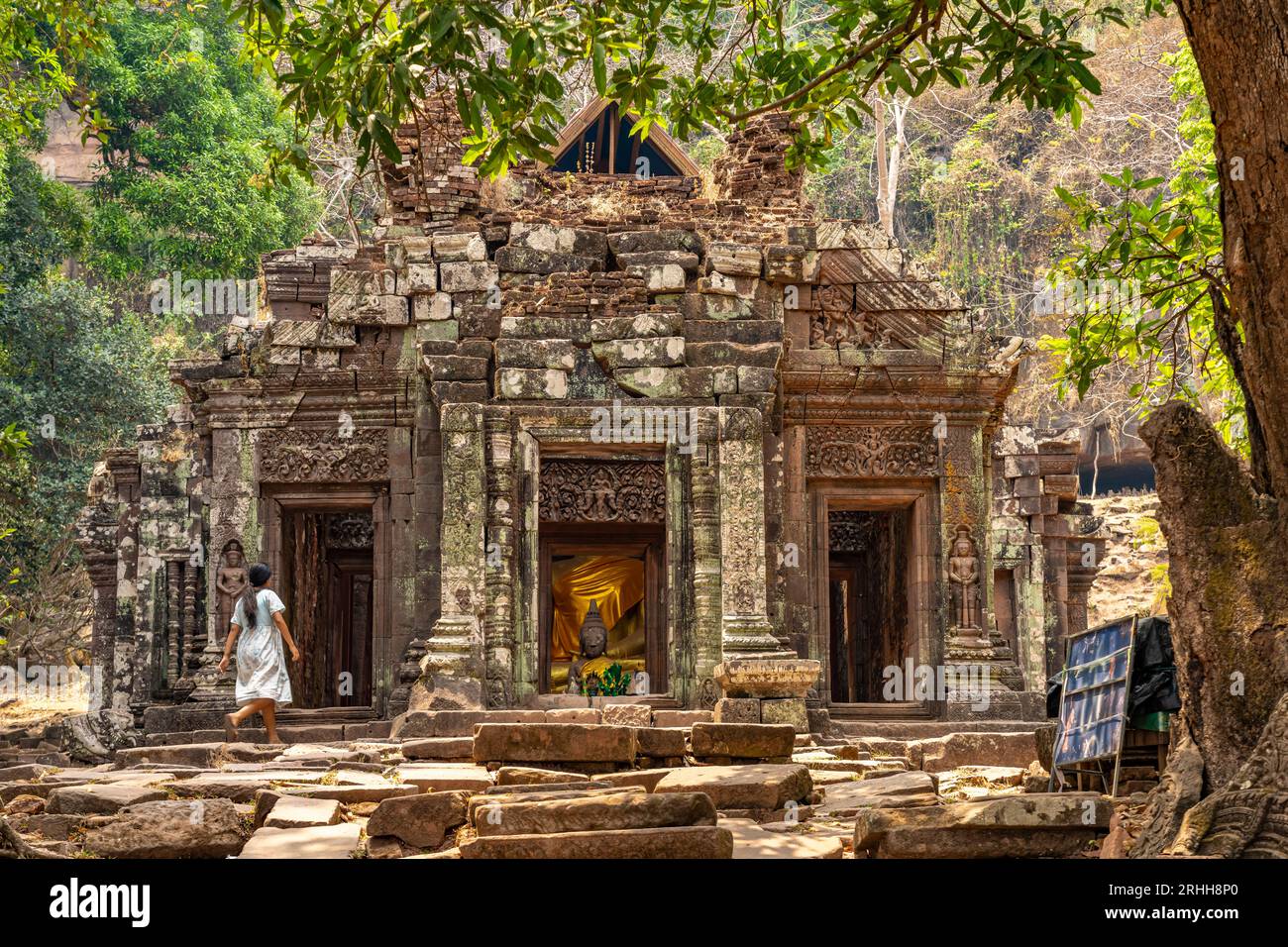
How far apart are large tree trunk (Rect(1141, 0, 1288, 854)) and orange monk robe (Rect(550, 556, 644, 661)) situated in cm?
1458

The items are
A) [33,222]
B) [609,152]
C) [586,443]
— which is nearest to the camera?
[586,443]

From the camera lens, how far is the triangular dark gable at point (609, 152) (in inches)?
1009

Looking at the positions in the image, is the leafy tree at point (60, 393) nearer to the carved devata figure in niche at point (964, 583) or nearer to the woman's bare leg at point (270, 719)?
the woman's bare leg at point (270, 719)

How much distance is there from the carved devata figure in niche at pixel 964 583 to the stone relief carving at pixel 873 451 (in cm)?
80

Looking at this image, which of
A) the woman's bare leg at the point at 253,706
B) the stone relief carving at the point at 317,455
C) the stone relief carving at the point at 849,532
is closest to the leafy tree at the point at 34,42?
the stone relief carving at the point at 317,455

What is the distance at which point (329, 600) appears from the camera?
64.2ft

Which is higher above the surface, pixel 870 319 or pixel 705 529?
pixel 870 319

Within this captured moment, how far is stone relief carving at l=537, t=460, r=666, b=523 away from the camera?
1499 centimetres

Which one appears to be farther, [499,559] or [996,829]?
[499,559]

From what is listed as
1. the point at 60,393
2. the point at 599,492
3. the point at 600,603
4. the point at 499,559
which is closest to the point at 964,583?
the point at 599,492

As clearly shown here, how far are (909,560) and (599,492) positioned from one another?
9.76 feet

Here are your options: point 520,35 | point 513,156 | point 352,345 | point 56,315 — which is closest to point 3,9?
point 352,345

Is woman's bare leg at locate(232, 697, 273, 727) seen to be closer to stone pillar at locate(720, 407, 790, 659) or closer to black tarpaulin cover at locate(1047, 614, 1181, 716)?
stone pillar at locate(720, 407, 790, 659)

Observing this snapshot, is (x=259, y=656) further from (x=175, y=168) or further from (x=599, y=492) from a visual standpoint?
(x=175, y=168)
